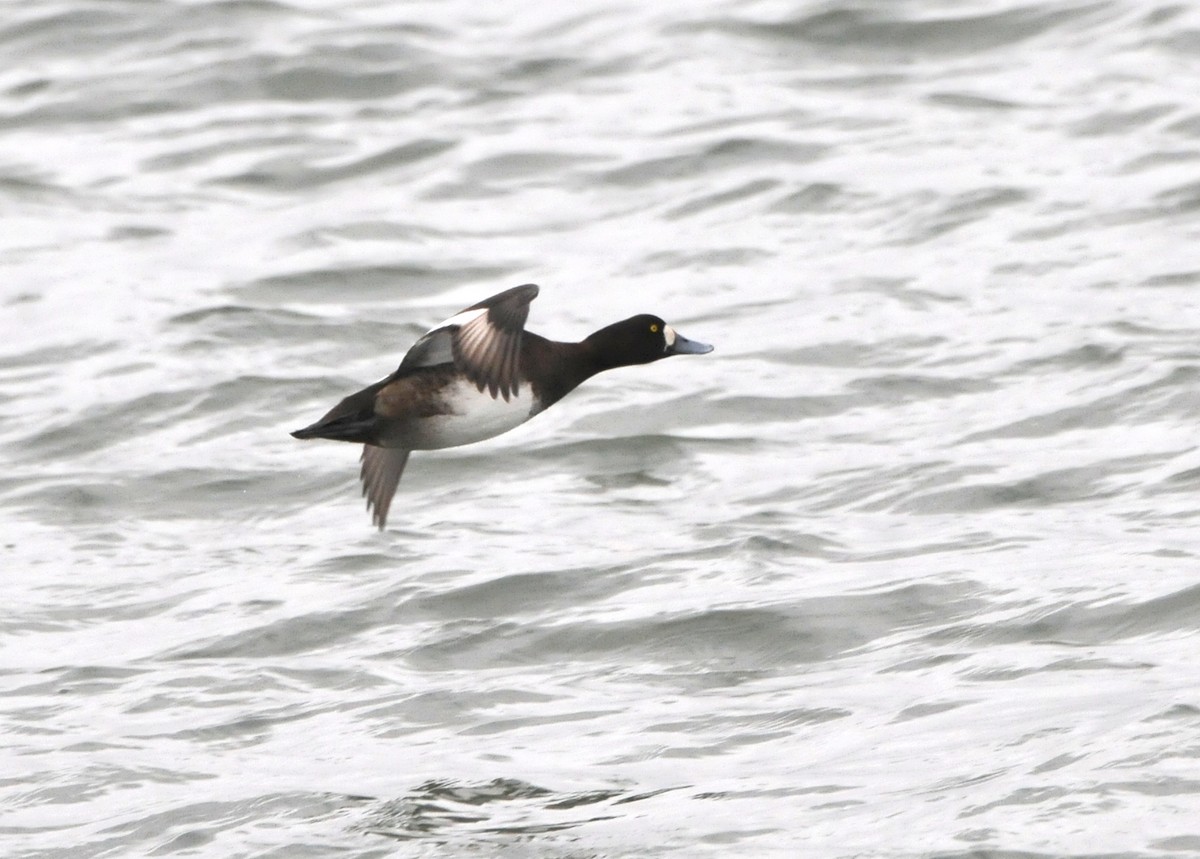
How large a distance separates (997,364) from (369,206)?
4776mm

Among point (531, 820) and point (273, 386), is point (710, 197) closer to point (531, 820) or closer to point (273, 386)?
point (273, 386)

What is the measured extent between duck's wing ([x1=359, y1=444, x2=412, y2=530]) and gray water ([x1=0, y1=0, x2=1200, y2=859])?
49 cm

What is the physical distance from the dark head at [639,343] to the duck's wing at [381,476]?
89 centimetres

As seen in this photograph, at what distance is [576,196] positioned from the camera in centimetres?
1459

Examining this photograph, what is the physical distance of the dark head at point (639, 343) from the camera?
28.1 ft

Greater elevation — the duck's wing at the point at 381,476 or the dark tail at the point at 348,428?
the dark tail at the point at 348,428

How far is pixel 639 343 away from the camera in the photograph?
28.5 feet

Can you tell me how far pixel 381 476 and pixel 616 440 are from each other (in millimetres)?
2311

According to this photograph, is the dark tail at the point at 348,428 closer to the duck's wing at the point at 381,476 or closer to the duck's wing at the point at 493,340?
the duck's wing at the point at 493,340

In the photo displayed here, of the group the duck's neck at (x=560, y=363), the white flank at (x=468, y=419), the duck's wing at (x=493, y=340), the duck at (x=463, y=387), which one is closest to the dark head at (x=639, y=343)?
the duck's neck at (x=560, y=363)

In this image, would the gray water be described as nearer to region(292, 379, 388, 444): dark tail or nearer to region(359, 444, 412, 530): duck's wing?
region(359, 444, 412, 530): duck's wing

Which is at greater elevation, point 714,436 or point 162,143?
point 162,143

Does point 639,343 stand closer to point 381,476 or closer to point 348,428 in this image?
point 381,476

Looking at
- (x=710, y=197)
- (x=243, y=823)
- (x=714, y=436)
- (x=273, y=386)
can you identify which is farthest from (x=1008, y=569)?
(x=710, y=197)
